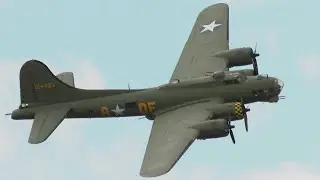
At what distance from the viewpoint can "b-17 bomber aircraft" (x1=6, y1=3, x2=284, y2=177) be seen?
48.8 m

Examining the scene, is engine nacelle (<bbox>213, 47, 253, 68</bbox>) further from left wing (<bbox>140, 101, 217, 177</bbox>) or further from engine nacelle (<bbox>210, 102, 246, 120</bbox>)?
engine nacelle (<bbox>210, 102, 246, 120</bbox>)

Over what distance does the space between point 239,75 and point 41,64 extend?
1310 cm

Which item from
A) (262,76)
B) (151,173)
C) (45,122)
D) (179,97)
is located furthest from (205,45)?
(151,173)

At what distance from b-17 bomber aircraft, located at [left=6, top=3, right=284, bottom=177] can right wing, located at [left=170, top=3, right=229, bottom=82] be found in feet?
0.22

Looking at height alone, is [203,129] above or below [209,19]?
below

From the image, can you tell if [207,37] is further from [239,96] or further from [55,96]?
[55,96]

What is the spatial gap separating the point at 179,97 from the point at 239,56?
4.99 metres

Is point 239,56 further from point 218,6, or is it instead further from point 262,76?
point 218,6

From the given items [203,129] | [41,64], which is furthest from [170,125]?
[41,64]

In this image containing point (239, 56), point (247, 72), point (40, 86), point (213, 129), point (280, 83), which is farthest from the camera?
point (40, 86)

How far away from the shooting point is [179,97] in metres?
52.0

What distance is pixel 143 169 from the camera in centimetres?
4559

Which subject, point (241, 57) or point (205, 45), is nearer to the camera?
point (241, 57)

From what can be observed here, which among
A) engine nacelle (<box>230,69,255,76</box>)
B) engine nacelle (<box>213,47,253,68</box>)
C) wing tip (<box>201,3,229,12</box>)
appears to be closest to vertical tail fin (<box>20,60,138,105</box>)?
engine nacelle (<box>213,47,253,68</box>)
